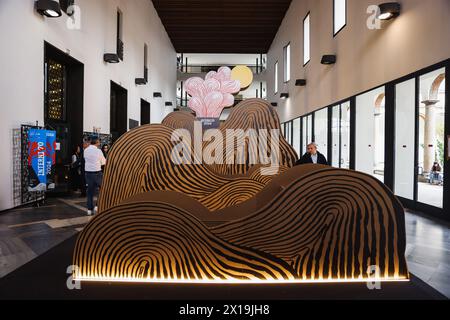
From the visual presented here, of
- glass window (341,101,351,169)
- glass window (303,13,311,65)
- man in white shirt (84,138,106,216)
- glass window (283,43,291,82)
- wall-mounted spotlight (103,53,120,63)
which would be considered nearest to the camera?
man in white shirt (84,138,106,216)

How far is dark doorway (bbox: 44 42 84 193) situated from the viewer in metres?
7.97

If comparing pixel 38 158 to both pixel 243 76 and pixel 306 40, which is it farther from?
pixel 306 40

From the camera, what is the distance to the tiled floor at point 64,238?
324cm

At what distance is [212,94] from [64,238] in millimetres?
3293

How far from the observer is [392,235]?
2.42m

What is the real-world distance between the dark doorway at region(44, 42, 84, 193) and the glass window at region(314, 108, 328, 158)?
6768 millimetres

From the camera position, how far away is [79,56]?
8125 mm

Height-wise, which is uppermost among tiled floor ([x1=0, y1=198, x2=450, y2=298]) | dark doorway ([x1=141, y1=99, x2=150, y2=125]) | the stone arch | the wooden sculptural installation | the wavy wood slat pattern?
dark doorway ([x1=141, y1=99, x2=150, y2=125])

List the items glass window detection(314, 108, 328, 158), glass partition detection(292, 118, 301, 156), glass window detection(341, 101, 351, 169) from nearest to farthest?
glass window detection(341, 101, 351, 169) → glass window detection(314, 108, 328, 158) → glass partition detection(292, 118, 301, 156)

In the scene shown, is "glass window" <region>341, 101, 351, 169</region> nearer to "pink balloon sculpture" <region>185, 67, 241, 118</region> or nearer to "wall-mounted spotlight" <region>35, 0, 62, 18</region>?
"pink balloon sculpture" <region>185, 67, 241, 118</region>

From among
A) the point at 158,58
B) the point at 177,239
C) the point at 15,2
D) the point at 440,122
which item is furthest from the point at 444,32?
the point at 158,58

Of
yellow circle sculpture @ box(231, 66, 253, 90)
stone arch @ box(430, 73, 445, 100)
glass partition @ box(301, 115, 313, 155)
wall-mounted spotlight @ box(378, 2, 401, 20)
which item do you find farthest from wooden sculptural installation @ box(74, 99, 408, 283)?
glass partition @ box(301, 115, 313, 155)

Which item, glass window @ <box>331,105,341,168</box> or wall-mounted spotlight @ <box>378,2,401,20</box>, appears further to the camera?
glass window @ <box>331,105,341,168</box>
